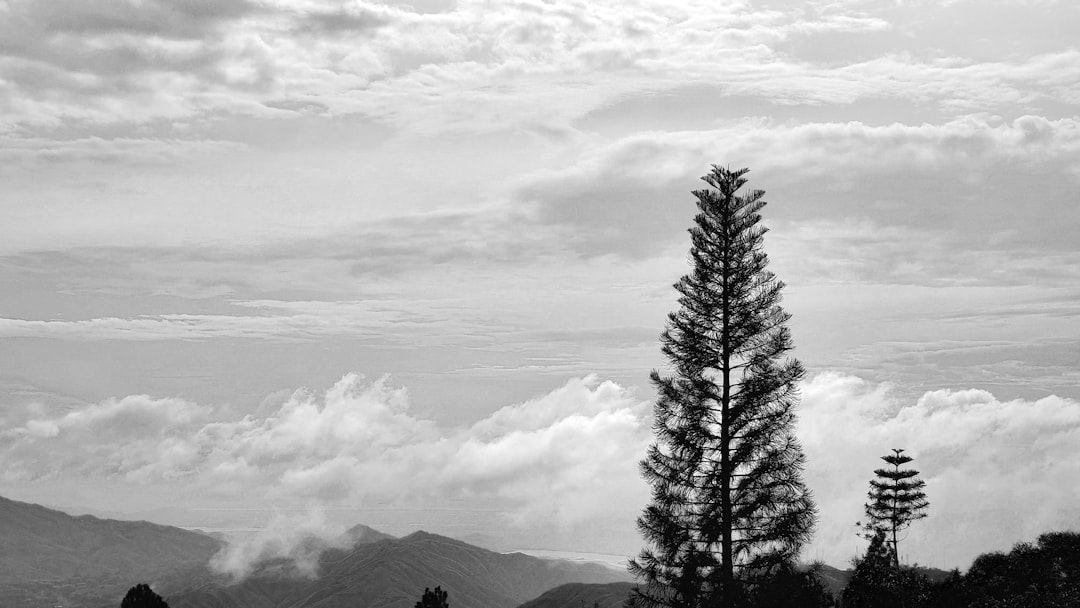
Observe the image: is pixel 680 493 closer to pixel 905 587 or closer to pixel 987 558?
pixel 905 587

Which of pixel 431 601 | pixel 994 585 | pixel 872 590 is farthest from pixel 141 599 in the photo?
pixel 994 585

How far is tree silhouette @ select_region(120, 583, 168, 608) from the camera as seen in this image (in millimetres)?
59312

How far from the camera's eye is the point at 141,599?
6059 cm

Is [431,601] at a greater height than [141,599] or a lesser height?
greater

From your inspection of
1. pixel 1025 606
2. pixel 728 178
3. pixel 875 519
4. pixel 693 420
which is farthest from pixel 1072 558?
pixel 875 519

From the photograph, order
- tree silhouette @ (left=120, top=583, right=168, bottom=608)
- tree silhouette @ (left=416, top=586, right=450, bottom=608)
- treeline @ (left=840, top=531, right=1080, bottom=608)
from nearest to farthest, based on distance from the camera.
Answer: treeline @ (left=840, top=531, right=1080, bottom=608), tree silhouette @ (left=416, top=586, right=450, bottom=608), tree silhouette @ (left=120, top=583, right=168, bottom=608)

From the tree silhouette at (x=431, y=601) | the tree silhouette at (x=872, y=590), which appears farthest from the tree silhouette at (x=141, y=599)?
the tree silhouette at (x=872, y=590)

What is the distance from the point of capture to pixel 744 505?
136ft

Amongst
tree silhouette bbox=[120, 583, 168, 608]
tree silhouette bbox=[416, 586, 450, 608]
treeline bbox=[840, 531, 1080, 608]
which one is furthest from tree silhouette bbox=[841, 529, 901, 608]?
tree silhouette bbox=[120, 583, 168, 608]

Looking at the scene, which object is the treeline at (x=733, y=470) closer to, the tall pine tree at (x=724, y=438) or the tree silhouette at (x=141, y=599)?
the tall pine tree at (x=724, y=438)

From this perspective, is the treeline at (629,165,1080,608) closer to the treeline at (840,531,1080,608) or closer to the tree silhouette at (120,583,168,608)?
the treeline at (840,531,1080,608)

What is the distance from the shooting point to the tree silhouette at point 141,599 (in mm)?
59312

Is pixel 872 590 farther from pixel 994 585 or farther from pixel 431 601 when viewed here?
pixel 431 601

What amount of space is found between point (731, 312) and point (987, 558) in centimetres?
1690
